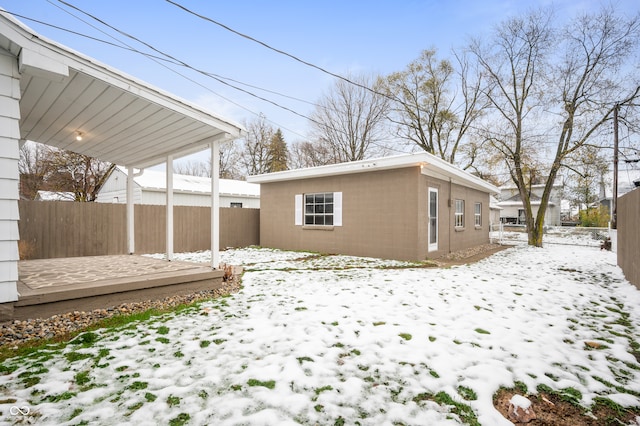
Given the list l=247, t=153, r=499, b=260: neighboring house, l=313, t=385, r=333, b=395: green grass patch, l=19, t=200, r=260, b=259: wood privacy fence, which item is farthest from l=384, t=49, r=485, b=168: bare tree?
l=313, t=385, r=333, b=395: green grass patch

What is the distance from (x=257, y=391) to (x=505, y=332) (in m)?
2.54

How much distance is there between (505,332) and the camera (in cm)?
307

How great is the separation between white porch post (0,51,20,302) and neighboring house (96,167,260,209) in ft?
32.0

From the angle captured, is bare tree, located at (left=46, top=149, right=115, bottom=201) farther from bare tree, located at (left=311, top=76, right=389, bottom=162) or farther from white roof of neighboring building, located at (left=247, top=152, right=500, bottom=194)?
bare tree, located at (left=311, top=76, right=389, bottom=162)

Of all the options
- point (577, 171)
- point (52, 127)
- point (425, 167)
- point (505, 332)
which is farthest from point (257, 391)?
point (577, 171)

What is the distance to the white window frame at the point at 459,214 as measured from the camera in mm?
10312

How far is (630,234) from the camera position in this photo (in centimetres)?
536

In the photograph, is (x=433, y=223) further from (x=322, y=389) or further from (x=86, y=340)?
(x=86, y=340)

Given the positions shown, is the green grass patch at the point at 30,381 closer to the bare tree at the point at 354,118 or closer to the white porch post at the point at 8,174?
the white porch post at the point at 8,174

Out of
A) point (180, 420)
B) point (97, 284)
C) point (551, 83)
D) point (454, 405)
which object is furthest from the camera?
point (551, 83)

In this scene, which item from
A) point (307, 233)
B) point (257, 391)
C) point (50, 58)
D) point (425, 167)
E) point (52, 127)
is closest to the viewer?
point (257, 391)

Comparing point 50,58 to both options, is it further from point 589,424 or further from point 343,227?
point 343,227

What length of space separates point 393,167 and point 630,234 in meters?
4.71

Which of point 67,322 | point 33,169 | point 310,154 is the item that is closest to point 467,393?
point 67,322
